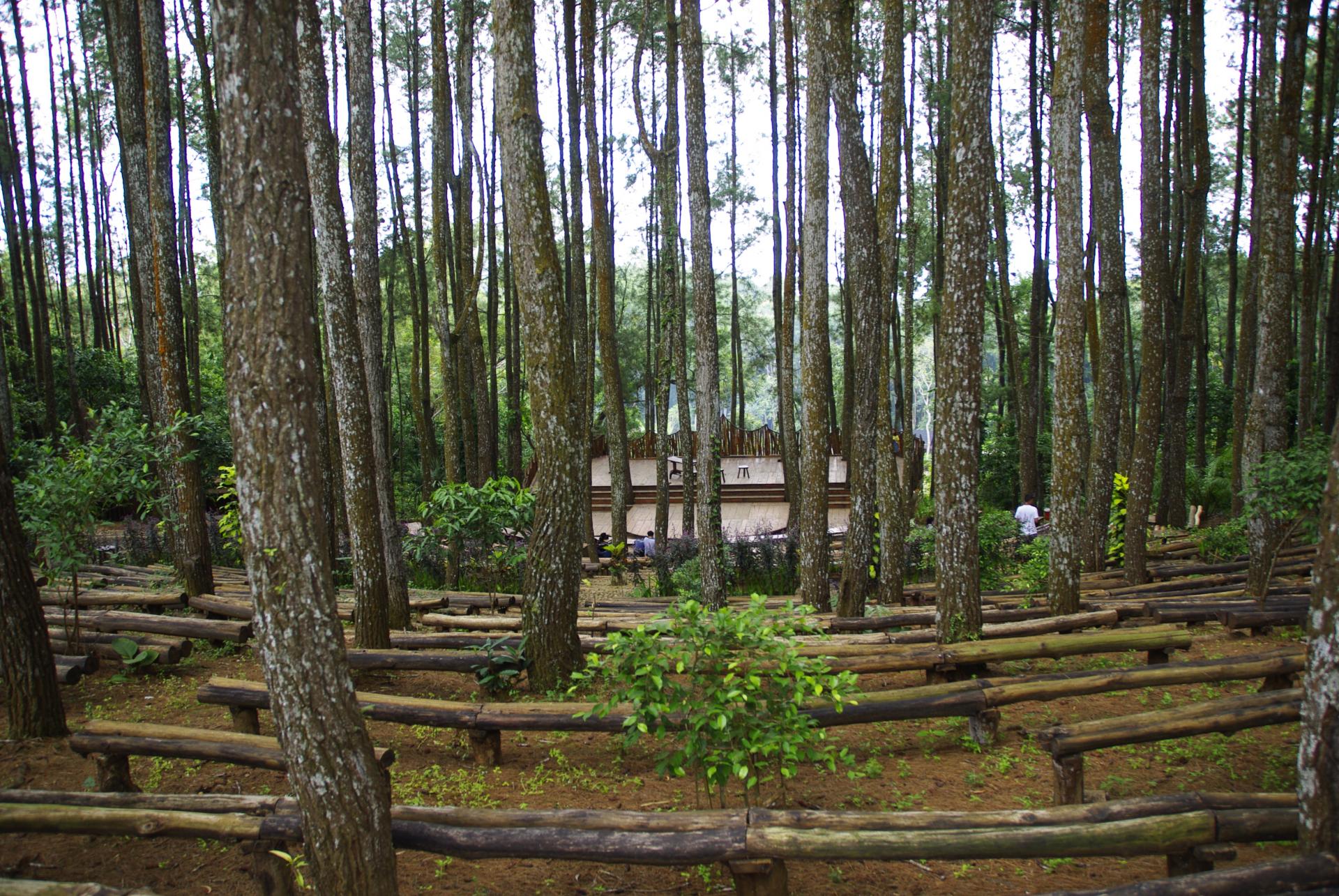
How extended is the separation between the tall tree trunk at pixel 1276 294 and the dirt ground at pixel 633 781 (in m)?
1.54

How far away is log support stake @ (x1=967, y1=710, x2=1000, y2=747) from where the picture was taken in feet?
16.8

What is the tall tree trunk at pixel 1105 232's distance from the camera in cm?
790

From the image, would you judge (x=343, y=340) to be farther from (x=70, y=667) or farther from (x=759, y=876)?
(x=759, y=876)

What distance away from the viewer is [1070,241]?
7.49m

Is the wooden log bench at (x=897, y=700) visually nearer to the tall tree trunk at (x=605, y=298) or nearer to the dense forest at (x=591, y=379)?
the dense forest at (x=591, y=379)

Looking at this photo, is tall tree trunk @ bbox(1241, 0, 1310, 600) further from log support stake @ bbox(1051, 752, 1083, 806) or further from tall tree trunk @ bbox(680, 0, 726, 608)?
tall tree trunk @ bbox(680, 0, 726, 608)

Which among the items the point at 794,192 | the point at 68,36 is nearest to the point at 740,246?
the point at 794,192

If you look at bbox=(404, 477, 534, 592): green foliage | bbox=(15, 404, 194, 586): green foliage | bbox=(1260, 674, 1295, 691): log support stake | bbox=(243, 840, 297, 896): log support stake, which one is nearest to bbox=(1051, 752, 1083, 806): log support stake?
bbox=(1260, 674, 1295, 691): log support stake

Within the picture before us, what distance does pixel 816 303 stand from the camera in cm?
805

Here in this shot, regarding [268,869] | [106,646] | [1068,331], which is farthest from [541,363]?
[1068,331]

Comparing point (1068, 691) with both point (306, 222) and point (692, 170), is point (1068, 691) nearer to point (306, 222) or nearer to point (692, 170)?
point (306, 222)

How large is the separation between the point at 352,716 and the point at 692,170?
7.25 meters

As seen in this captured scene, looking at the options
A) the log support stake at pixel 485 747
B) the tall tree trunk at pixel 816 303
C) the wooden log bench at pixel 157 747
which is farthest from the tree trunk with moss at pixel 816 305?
the wooden log bench at pixel 157 747

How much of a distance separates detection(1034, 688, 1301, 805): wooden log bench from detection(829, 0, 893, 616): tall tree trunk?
3.76 meters
